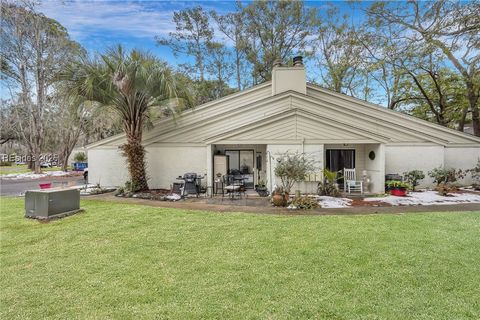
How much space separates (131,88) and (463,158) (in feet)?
56.0

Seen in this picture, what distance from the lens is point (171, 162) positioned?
13133 millimetres

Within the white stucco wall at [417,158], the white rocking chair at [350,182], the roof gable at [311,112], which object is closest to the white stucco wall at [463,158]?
the roof gable at [311,112]

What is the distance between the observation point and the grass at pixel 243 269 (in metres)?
3.14

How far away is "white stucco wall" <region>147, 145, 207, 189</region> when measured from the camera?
13016mm

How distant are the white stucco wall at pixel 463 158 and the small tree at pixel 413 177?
7.61 feet

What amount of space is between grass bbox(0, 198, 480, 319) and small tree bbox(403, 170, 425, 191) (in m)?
5.48

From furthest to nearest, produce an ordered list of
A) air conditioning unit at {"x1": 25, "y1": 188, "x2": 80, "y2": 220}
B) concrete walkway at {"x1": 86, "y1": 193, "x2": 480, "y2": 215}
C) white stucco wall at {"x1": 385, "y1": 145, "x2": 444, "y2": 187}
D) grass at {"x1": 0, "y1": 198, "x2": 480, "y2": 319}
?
white stucco wall at {"x1": 385, "y1": 145, "x2": 444, "y2": 187}
concrete walkway at {"x1": 86, "y1": 193, "x2": 480, "y2": 215}
air conditioning unit at {"x1": 25, "y1": 188, "x2": 80, "y2": 220}
grass at {"x1": 0, "y1": 198, "x2": 480, "y2": 319}

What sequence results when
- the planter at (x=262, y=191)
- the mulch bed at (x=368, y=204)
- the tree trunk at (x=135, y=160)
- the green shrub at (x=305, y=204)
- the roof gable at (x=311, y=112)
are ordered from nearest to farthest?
the green shrub at (x=305, y=204)
the mulch bed at (x=368, y=204)
the planter at (x=262, y=191)
the tree trunk at (x=135, y=160)
the roof gable at (x=311, y=112)

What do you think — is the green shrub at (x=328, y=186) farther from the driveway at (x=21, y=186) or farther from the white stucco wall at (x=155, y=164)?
the driveway at (x=21, y=186)

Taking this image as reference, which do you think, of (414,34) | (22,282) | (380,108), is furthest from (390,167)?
(22,282)

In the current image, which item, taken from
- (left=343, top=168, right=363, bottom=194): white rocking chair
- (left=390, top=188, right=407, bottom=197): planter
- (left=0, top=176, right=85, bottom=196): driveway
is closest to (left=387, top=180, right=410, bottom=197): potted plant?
(left=390, top=188, right=407, bottom=197): planter

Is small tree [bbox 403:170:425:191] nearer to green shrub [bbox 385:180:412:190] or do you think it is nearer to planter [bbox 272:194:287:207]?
green shrub [bbox 385:180:412:190]

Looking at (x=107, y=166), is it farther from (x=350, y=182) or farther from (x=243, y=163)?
(x=350, y=182)

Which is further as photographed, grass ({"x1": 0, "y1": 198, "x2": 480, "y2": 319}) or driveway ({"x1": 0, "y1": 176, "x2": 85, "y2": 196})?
driveway ({"x1": 0, "y1": 176, "x2": 85, "y2": 196})
